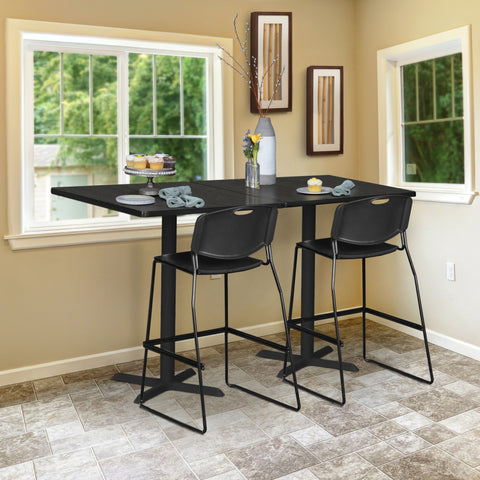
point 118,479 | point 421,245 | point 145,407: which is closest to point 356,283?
point 421,245

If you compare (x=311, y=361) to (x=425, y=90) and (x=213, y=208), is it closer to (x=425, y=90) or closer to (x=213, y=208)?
(x=213, y=208)

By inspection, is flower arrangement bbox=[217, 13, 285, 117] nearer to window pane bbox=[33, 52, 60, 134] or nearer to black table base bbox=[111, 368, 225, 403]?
black table base bbox=[111, 368, 225, 403]

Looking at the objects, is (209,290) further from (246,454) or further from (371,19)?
(371,19)

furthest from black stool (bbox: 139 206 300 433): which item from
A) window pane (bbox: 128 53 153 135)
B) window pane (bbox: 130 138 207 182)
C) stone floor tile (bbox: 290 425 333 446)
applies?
window pane (bbox: 128 53 153 135)

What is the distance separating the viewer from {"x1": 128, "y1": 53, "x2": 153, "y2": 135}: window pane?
1100cm

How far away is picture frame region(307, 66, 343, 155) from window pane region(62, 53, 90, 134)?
25.2 feet

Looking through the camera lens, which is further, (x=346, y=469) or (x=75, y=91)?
(x=75, y=91)

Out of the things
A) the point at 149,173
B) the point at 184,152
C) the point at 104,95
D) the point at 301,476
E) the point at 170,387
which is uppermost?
the point at 104,95

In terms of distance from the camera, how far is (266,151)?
3.45m

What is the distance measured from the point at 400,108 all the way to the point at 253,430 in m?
2.72

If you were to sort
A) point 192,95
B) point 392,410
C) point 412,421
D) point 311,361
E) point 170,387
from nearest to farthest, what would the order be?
1. point 412,421
2. point 392,410
3. point 170,387
4. point 311,361
5. point 192,95

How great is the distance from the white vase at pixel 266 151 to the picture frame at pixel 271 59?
1.96ft

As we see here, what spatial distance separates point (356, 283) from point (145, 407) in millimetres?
2308

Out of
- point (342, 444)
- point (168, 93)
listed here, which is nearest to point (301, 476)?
point (342, 444)
